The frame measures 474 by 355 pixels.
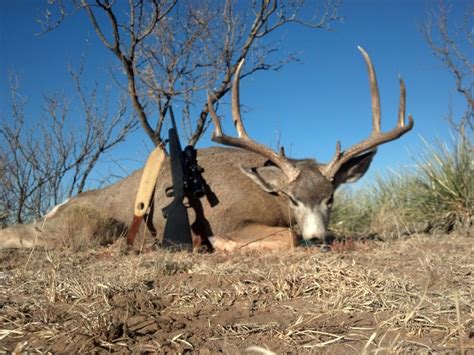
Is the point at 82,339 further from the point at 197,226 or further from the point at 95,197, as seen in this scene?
the point at 95,197

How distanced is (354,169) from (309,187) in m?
0.86

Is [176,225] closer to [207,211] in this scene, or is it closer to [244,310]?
[207,211]

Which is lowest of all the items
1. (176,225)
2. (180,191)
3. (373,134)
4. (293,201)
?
(176,225)

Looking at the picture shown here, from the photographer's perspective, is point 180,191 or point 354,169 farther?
point 354,169

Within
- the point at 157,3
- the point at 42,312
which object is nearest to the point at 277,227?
the point at 42,312

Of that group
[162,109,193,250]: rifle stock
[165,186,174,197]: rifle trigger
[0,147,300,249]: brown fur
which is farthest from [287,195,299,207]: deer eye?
[165,186,174,197]: rifle trigger

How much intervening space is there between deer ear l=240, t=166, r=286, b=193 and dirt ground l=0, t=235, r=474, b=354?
248 cm

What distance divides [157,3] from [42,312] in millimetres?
6920

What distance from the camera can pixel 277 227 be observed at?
5.81 metres

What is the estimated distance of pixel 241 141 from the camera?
612 centimetres

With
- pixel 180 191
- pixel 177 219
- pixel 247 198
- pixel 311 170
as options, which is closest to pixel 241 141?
pixel 247 198

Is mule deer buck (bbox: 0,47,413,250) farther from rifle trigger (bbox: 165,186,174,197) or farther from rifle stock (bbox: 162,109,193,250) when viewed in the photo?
rifle stock (bbox: 162,109,193,250)

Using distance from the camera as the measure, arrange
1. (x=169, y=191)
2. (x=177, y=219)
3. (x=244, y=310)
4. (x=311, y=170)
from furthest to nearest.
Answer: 1. (x=169, y=191)
2. (x=311, y=170)
3. (x=177, y=219)
4. (x=244, y=310)

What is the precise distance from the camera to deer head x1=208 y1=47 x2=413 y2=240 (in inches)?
222
